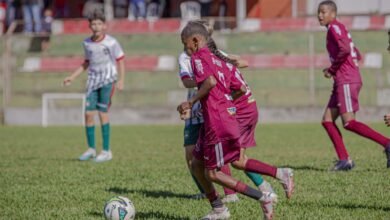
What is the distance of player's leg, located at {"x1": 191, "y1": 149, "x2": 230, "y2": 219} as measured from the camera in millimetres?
6602

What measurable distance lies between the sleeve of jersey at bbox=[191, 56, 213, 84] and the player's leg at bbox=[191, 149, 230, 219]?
1.95 ft

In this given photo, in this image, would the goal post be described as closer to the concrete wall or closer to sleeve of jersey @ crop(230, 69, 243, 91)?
the concrete wall

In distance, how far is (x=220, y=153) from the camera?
638 centimetres

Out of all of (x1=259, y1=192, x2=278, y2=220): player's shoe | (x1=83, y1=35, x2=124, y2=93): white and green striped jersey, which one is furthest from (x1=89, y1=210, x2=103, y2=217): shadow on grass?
(x1=83, y1=35, x2=124, y2=93): white and green striped jersey

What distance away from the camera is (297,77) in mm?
22656

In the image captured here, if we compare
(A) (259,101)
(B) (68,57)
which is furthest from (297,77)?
(B) (68,57)

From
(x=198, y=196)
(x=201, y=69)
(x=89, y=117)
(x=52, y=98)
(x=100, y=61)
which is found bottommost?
(x=52, y=98)

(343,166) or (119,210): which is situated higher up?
(119,210)

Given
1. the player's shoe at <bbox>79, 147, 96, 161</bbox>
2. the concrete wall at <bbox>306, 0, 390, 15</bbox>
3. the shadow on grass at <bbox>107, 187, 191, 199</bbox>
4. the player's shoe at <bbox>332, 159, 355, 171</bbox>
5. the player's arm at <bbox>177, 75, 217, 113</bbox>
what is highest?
the player's arm at <bbox>177, 75, 217, 113</bbox>

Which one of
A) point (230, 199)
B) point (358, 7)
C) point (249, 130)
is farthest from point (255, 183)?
point (358, 7)

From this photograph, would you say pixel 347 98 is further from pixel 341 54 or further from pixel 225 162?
pixel 225 162

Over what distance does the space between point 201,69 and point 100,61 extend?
229 inches

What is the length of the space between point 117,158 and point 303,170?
127 inches

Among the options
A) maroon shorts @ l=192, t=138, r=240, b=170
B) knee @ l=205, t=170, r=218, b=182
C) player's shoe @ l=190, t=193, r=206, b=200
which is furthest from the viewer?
player's shoe @ l=190, t=193, r=206, b=200
